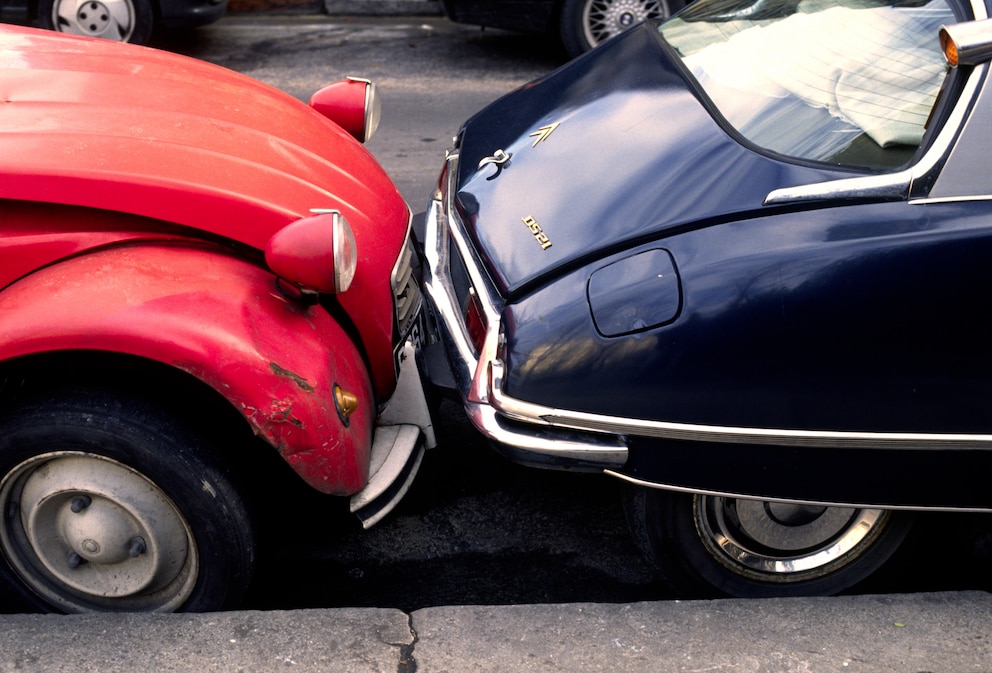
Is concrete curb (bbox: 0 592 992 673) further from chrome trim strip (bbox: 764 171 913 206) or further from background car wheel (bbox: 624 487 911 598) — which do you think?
chrome trim strip (bbox: 764 171 913 206)

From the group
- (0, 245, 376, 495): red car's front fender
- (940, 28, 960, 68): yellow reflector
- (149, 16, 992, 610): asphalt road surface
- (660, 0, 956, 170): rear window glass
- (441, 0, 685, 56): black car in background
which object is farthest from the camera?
(441, 0, 685, 56): black car in background

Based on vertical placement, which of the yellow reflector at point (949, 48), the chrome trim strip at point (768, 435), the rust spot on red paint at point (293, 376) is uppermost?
the yellow reflector at point (949, 48)

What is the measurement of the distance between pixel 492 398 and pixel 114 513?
3.15 ft

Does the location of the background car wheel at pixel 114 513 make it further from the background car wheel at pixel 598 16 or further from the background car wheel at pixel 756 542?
the background car wheel at pixel 598 16

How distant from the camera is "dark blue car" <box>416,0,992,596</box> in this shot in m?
2.23

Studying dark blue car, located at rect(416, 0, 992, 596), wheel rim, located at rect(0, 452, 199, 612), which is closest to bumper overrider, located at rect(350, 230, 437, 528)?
dark blue car, located at rect(416, 0, 992, 596)

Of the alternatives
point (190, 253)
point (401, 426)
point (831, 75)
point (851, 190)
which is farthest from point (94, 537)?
point (831, 75)

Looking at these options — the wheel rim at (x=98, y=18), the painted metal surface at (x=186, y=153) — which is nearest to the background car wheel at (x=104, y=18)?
the wheel rim at (x=98, y=18)

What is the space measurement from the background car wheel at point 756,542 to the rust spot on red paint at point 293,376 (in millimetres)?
862

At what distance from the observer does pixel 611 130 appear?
2865mm

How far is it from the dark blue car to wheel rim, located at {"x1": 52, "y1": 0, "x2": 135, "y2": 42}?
18.9 feet

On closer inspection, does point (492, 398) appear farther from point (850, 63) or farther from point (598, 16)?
point (598, 16)

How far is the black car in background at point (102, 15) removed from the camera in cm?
734

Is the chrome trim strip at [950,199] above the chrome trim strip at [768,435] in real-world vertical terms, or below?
above
